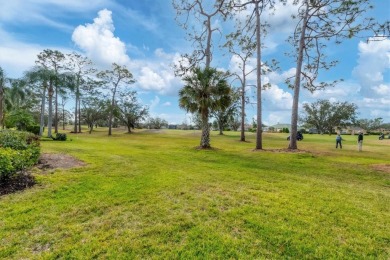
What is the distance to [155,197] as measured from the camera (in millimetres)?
5348

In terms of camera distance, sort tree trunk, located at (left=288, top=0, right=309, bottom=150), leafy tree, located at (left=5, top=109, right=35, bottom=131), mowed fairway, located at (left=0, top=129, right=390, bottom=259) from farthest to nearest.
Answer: leafy tree, located at (left=5, top=109, right=35, bottom=131), tree trunk, located at (left=288, top=0, right=309, bottom=150), mowed fairway, located at (left=0, top=129, right=390, bottom=259)

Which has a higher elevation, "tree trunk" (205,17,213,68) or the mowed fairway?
"tree trunk" (205,17,213,68)

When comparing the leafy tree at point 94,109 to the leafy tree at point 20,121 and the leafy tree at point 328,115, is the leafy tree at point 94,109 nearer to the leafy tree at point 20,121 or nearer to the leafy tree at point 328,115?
the leafy tree at point 20,121

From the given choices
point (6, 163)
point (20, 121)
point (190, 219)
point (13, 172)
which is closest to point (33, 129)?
point (20, 121)

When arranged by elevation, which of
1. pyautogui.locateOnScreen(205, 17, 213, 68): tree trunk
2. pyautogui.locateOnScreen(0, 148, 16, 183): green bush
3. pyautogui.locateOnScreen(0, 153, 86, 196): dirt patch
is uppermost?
pyautogui.locateOnScreen(205, 17, 213, 68): tree trunk

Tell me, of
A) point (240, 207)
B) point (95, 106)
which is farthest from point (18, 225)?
point (95, 106)

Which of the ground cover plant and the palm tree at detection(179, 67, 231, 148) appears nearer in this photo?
the ground cover plant

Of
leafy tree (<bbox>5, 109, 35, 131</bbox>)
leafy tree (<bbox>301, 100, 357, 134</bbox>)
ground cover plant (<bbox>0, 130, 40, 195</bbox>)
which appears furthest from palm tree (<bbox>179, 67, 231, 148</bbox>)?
leafy tree (<bbox>301, 100, 357, 134</bbox>)

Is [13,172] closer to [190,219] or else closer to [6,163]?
[6,163]

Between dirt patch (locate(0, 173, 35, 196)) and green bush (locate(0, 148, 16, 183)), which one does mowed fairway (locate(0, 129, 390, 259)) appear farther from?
green bush (locate(0, 148, 16, 183))

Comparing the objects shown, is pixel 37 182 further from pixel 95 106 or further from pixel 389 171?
pixel 95 106

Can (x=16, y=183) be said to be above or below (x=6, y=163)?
below

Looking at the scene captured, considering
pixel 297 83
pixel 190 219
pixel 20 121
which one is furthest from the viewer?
pixel 20 121

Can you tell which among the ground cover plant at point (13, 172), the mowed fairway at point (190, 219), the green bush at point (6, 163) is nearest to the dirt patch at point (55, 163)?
the ground cover plant at point (13, 172)
